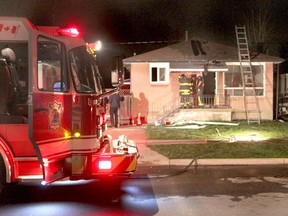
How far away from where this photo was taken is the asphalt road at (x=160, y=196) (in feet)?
19.2

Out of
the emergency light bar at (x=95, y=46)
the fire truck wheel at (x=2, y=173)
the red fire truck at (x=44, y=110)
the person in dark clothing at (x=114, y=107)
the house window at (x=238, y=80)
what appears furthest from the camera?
the house window at (x=238, y=80)

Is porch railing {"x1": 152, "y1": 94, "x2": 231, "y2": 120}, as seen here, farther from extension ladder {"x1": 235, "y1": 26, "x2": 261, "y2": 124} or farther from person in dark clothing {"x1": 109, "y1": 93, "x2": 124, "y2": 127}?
person in dark clothing {"x1": 109, "y1": 93, "x2": 124, "y2": 127}

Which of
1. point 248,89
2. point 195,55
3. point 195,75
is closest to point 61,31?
point 195,55

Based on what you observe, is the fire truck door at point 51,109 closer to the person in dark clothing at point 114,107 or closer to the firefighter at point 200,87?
the person in dark clothing at point 114,107

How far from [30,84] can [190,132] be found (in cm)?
968

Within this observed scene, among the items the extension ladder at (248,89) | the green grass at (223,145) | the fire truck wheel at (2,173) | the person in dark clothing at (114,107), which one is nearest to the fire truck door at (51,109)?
the fire truck wheel at (2,173)

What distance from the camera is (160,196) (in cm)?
668

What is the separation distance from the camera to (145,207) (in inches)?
237

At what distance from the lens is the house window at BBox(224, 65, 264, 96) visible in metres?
19.4

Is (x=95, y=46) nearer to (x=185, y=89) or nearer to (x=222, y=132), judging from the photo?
(x=222, y=132)

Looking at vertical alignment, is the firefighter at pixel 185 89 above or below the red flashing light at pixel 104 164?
above

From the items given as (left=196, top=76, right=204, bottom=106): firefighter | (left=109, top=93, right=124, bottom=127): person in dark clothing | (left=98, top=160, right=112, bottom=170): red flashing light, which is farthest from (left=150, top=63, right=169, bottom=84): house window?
(left=98, top=160, right=112, bottom=170): red flashing light

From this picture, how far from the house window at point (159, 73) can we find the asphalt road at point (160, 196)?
10.7 metres

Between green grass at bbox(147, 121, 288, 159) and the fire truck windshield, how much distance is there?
14.5ft
